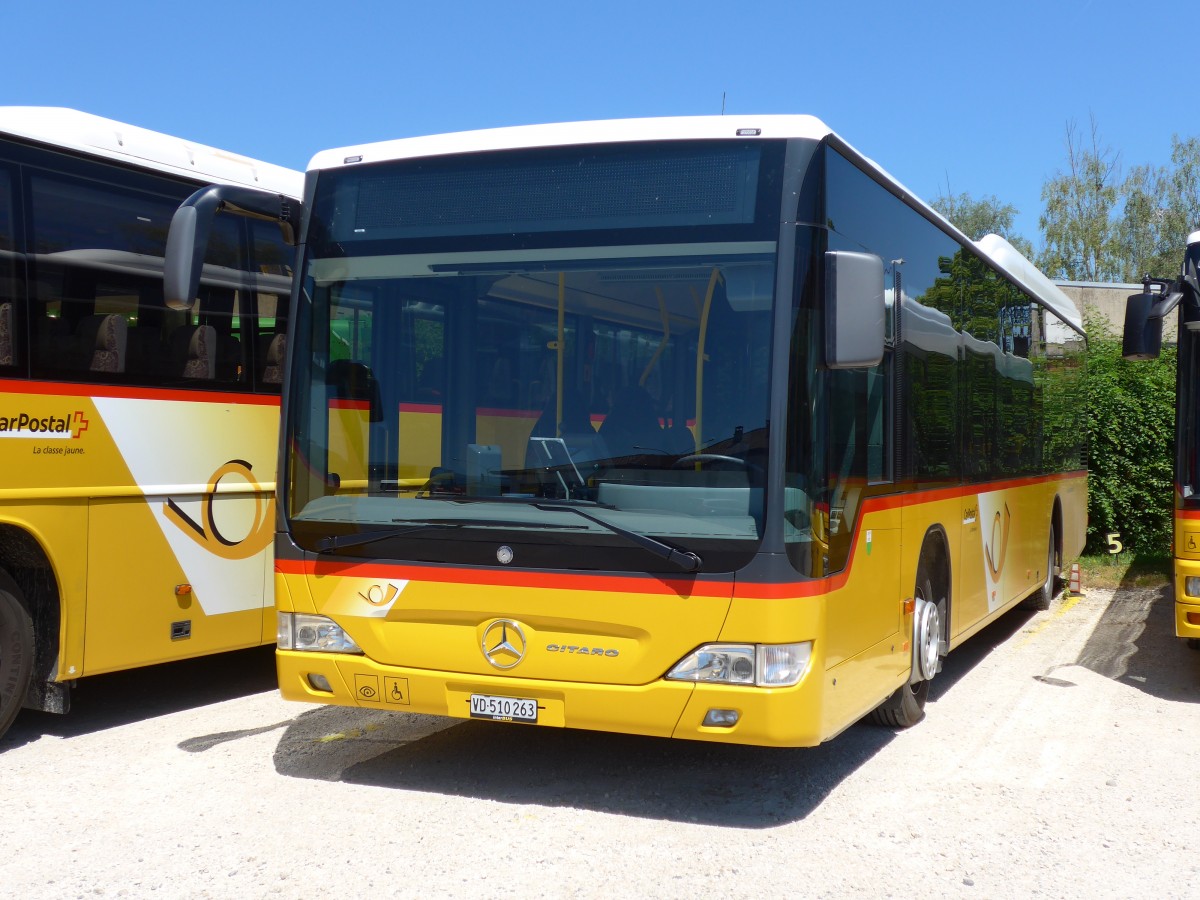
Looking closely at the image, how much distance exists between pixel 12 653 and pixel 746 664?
413 cm

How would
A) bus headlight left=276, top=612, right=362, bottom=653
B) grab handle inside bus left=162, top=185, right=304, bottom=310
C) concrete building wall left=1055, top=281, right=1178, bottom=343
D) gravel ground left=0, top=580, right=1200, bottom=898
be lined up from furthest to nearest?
concrete building wall left=1055, top=281, right=1178, bottom=343, bus headlight left=276, top=612, right=362, bottom=653, grab handle inside bus left=162, top=185, right=304, bottom=310, gravel ground left=0, top=580, right=1200, bottom=898

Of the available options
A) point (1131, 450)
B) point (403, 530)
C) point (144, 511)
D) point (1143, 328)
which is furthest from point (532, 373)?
point (1131, 450)

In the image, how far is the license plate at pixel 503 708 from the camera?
5.79 meters

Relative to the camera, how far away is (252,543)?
8359 mm

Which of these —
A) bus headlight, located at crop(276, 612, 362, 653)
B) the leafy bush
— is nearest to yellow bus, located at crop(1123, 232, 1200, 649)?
bus headlight, located at crop(276, 612, 362, 653)

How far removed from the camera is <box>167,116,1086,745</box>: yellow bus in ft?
18.1

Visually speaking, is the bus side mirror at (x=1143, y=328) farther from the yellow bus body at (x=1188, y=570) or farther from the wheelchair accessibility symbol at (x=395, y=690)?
the wheelchair accessibility symbol at (x=395, y=690)

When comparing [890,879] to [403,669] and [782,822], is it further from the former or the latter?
[403,669]

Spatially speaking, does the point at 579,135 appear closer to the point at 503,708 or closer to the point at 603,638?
the point at 603,638

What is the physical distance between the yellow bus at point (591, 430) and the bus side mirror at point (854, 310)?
12 mm

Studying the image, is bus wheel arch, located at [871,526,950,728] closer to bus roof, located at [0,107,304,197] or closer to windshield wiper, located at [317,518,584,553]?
windshield wiper, located at [317,518,584,553]

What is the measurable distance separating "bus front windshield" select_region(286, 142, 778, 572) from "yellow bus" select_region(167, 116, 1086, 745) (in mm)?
11

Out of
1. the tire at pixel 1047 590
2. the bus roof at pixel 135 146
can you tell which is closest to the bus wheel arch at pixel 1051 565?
the tire at pixel 1047 590

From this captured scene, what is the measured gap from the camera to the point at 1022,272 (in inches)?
452
